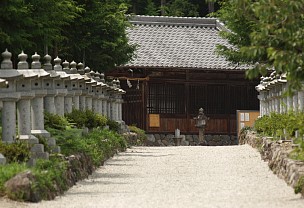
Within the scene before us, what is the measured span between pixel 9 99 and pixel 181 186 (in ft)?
11.6

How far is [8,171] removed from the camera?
16719 mm

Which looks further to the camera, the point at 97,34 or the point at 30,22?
the point at 97,34

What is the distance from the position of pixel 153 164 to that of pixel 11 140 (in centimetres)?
882

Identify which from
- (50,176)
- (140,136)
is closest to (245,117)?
(140,136)

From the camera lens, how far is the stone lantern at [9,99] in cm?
1900

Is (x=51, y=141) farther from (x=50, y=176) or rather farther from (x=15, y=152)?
(x=50, y=176)

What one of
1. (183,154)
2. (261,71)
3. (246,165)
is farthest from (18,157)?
(183,154)

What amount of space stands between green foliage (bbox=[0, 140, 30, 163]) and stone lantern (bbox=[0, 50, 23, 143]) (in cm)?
35

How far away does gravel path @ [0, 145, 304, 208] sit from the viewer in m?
16.6

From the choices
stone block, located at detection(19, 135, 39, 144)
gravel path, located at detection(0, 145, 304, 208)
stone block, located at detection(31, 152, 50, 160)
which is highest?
stone block, located at detection(19, 135, 39, 144)

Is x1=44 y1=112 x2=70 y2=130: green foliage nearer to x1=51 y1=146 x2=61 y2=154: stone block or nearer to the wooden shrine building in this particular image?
x1=51 y1=146 x2=61 y2=154: stone block

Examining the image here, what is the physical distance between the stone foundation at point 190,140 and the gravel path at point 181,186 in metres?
19.8

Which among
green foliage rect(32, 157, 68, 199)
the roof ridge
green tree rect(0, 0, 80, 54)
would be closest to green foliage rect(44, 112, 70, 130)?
green foliage rect(32, 157, 68, 199)

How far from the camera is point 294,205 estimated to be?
15680mm
